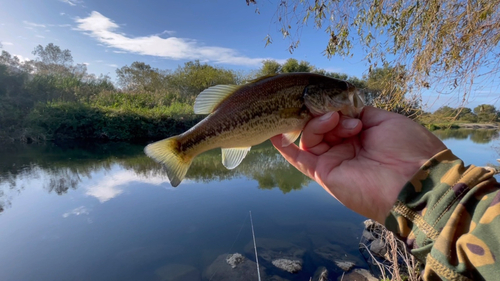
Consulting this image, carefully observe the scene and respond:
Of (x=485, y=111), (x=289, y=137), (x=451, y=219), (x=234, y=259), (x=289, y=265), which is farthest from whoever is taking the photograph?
(x=234, y=259)

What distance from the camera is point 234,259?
6176mm

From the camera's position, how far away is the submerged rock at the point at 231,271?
18.4ft

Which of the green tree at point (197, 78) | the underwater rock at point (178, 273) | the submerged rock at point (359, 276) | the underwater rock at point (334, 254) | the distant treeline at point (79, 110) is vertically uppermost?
the green tree at point (197, 78)

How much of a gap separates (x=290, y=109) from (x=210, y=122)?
698mm

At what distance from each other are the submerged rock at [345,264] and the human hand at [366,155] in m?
4.82

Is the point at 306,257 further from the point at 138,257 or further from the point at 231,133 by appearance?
the point at 231,133

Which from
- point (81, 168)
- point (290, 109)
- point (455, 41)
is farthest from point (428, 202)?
point (81, 168)

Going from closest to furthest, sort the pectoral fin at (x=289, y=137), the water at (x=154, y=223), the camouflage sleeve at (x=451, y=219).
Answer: the camouflage sleeve at (x=451, y=219), the pectoral fin at (x=289, y=137), the water at (x=154, y=223)

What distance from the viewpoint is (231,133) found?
7.06 feet

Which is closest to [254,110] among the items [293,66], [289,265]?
[289,265]

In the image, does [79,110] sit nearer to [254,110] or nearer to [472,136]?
[254,110]

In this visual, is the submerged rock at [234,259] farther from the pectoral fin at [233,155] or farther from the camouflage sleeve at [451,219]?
the camouflage sleeve at [451,219]

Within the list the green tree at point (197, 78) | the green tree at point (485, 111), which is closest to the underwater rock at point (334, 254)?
the green tree at point (485, 111)

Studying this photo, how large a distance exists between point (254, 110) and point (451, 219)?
145 cm
